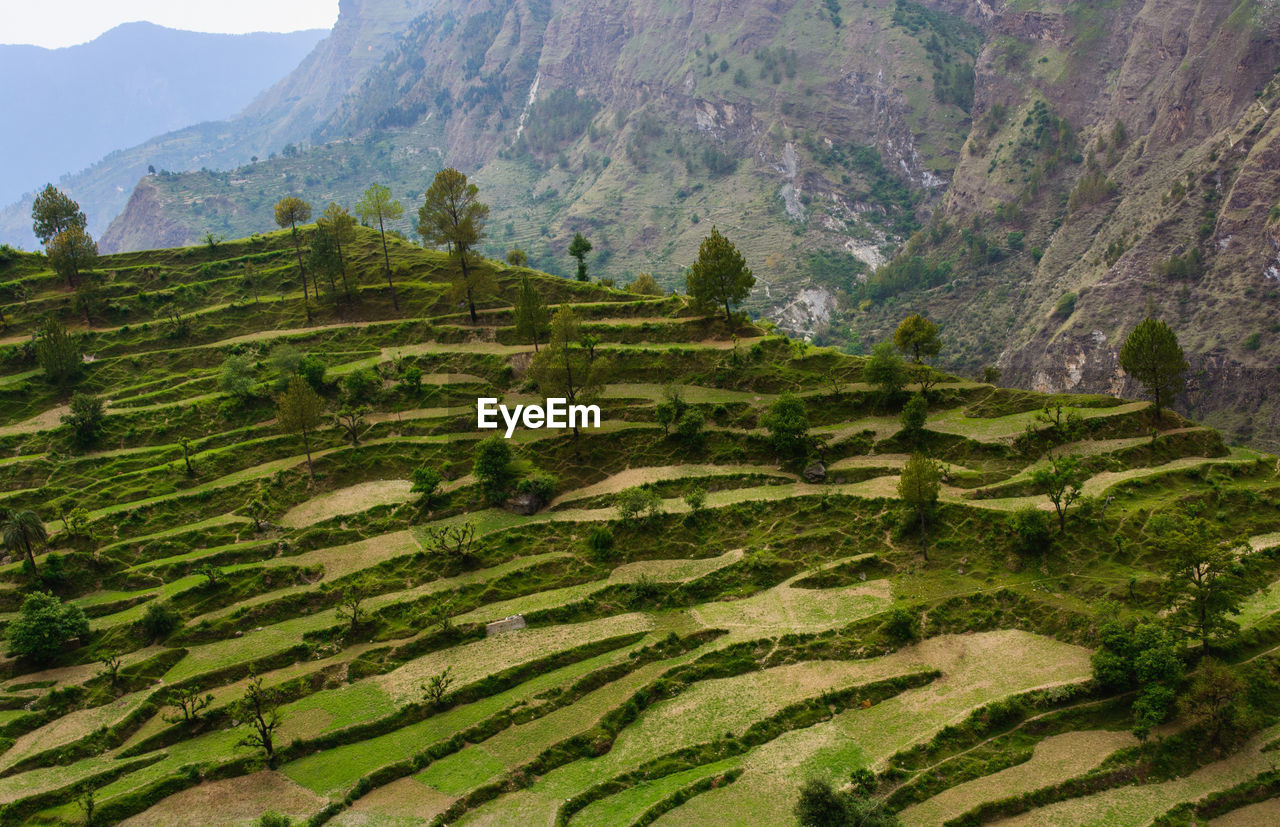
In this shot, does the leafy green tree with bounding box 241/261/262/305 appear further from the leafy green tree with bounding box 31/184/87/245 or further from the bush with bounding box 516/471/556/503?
the bush with bounding box 516/471/556/503

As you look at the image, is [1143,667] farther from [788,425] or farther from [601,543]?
[601,543]

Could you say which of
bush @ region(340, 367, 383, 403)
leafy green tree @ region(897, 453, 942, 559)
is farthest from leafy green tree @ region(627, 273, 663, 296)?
leafy green tree @ region(897, 453, 942, 559)

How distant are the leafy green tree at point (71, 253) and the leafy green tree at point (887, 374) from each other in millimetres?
88388

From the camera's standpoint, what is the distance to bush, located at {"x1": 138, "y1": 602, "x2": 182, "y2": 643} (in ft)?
169

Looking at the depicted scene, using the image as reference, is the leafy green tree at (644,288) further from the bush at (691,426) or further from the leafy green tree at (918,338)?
the bush at (691,426)

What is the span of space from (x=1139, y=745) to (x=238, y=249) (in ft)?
364

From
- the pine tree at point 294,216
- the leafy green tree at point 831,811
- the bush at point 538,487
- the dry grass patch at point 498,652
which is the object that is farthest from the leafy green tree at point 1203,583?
the pine tree at point 294,216

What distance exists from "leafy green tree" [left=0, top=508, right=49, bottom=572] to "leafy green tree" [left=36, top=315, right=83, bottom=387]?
2583cm

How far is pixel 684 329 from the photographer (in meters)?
84.2

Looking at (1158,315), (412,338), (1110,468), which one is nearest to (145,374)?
(412,338)

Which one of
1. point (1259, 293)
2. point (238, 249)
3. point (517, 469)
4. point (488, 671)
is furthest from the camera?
point (1259, 293)

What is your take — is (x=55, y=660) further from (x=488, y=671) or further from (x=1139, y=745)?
(x=1139, y=745)

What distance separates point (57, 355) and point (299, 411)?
3173 centimetres

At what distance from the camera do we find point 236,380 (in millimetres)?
75438
